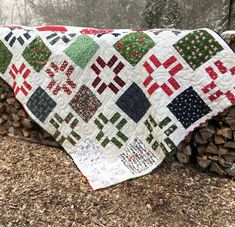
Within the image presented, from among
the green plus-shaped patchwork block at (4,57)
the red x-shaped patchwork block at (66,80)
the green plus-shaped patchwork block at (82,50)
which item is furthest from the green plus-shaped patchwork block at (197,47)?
the green plus-shaped patchwork block at (4,57)

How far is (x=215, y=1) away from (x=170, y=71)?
313 inches

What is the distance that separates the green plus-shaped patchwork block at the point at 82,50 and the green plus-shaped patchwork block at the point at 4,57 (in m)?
0.54

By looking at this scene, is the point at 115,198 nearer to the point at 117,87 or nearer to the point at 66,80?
the point at 117,87

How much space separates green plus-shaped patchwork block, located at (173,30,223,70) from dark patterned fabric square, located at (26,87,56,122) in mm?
1051

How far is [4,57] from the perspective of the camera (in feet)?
9.70

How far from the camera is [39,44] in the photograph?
2787 mm

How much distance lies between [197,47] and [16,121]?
1.60 metres

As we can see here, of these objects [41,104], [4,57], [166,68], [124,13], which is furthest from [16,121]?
[124,13]

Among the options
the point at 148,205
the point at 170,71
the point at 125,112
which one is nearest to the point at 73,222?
the point at 148,205

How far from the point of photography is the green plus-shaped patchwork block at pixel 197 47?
2.23 metres

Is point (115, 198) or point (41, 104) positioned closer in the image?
point (115, 198)

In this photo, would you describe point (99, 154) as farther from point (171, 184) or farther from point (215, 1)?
point (215, 1)

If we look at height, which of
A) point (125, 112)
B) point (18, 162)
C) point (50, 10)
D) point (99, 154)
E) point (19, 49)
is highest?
point (19, 49)

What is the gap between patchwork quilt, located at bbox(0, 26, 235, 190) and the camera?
2285 mm
